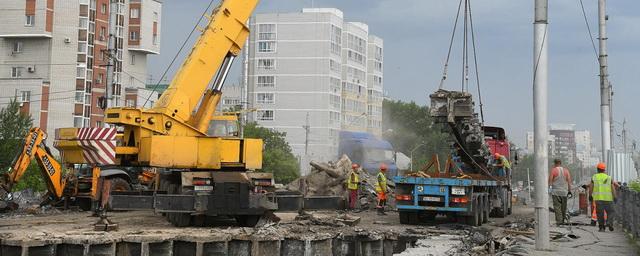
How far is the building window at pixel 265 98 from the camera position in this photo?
102 metres

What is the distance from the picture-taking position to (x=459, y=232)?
1748 centimetres

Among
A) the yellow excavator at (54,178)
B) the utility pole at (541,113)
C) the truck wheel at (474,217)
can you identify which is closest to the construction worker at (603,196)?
the truck wheel at (474,217)

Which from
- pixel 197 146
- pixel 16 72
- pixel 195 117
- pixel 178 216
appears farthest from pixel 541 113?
pixel 16 72

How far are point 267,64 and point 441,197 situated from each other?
84.2 meters

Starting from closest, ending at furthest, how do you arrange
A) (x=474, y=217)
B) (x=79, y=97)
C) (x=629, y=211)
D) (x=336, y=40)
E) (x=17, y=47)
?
(x=629, y=211), (x=474, y=217), (x=17, y=47), (x=79, y=97), (x=336, y=40)

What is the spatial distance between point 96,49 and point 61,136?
52.3 metres

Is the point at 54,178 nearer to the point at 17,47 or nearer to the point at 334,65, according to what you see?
the point at 17,47

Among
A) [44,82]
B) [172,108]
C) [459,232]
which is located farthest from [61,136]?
[44,82]

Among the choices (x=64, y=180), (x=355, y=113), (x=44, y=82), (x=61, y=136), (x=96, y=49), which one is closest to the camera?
(x=61, y=136)

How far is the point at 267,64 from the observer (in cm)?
10206

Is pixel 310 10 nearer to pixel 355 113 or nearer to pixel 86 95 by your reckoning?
pixel 355 113

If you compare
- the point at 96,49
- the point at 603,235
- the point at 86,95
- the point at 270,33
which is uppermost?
the point at 270,33

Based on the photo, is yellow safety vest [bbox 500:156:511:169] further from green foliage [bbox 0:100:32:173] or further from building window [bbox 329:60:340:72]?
building window [bbox 329:60:340:72]

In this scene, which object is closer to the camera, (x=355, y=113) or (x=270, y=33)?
(x=270, y=33)
